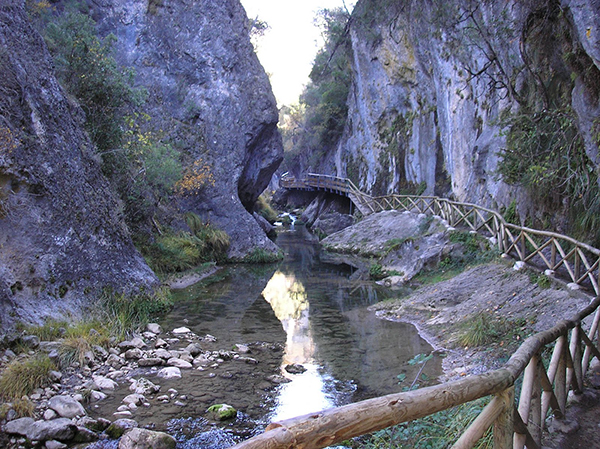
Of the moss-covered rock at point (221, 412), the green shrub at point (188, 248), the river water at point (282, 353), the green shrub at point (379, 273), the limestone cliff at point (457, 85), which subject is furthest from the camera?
the green shrub at point (379, 273)

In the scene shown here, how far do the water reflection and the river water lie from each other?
0.02 m

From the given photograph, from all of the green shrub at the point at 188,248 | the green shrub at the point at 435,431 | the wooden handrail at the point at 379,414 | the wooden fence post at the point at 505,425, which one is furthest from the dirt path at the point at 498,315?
the green shrub at the point at 188,248

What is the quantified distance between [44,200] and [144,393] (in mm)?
5176

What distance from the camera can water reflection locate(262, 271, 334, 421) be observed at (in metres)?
6.99

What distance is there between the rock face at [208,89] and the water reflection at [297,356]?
8.00m

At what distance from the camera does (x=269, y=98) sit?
2891 cm

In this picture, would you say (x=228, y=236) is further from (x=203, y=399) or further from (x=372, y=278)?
(x=203, y=399)

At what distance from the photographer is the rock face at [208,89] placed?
24.1 m

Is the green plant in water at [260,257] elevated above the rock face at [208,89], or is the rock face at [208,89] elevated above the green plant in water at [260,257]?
the rock face at [208,89]

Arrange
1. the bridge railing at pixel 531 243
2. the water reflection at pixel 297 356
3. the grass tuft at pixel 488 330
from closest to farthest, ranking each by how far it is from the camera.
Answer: the water reflection at pixel 297 356 → the grass tuft at pixel 488 330 → the bridge railing at pixel 531 243

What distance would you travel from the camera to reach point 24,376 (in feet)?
22.3

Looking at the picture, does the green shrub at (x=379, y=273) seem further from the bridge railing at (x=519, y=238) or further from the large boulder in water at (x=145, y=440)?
the large boulder in water at (x=145, y=440)

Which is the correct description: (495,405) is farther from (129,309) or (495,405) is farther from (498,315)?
(129,309)

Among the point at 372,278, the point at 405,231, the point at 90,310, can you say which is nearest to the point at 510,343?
the point at 90,310
